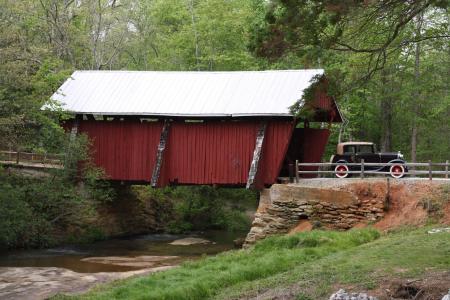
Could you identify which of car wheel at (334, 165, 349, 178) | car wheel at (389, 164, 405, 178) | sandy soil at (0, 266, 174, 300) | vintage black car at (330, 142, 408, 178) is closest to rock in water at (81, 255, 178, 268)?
sandy soil at (0, 266, 174, 300)

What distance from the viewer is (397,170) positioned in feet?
76.9

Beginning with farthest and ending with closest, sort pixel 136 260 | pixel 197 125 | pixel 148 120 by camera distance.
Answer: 1. pixel 148 120
2. pixel 197 125
3. pixel 136 260

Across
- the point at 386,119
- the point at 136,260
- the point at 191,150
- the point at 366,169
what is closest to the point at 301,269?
the point at 136,260

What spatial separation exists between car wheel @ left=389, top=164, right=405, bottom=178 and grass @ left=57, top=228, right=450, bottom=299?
205 inches

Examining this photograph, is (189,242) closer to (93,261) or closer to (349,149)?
(93,261)

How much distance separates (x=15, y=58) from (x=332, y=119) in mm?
13155

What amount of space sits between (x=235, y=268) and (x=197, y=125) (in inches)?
495

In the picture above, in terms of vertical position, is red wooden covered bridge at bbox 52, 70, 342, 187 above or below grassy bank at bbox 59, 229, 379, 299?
above

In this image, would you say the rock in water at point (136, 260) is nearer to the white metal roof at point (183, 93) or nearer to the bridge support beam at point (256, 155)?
the bridge support beam at point (256, 155)

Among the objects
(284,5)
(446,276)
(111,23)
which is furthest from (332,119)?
(111,23)

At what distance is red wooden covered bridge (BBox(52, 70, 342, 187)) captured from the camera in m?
25.8

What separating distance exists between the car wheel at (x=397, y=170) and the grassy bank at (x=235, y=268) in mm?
4460

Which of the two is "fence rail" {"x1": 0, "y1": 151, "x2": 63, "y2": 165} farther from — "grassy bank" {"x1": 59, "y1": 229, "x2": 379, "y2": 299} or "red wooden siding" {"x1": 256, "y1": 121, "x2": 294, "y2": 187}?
"grassy bank" {"x1": 59, "y1": 229, "x2": 379, "y2": 299}

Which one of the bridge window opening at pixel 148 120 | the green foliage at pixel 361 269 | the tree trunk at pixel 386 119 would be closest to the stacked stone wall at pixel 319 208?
the green foliage at pixel 361 269
